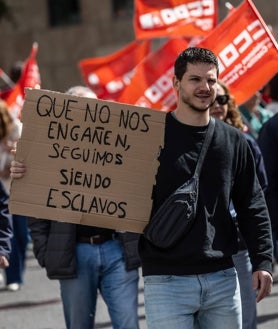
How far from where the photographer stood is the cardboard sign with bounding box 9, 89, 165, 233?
507cm

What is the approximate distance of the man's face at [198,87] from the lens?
192 inches

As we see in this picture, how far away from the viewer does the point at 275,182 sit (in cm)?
683

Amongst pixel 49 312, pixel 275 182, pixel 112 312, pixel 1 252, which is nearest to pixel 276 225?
pixel 275 182

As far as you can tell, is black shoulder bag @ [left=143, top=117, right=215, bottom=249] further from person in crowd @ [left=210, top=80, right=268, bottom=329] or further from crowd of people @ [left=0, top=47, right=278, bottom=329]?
person in crowd @ [left=210, top=80, right=268, bottom=329]

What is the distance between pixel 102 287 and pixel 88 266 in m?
0.21

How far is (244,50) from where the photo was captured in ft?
25.0

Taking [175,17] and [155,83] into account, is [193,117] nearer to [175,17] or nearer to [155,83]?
[155,83]

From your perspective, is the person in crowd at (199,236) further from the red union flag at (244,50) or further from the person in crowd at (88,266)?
the red union flag at (244,50)

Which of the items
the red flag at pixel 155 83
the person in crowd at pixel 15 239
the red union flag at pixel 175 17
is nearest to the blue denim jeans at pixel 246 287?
the red flag at pixel 155 83

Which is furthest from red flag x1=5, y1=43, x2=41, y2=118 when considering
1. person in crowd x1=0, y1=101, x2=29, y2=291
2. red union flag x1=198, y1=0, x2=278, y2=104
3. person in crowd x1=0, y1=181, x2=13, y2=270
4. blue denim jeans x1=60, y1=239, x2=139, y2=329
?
blue denim jeans x1=60, y1=239, x2=139, y2=329

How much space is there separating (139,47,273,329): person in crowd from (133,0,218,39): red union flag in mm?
4051

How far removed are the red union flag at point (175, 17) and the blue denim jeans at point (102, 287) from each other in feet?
10.7

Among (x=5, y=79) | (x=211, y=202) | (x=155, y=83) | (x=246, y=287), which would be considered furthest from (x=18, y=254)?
(x=211, y=202)

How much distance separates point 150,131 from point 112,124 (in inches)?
8.3
